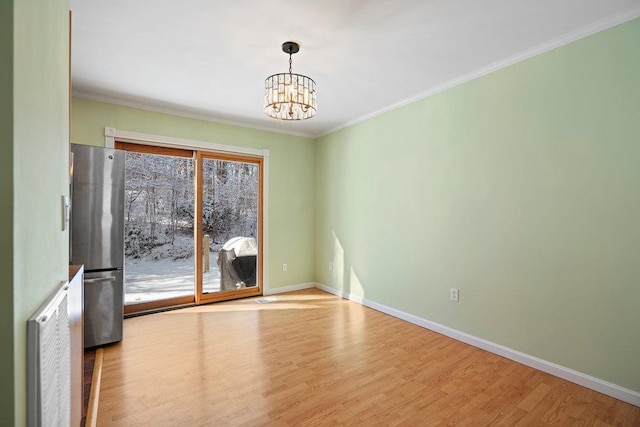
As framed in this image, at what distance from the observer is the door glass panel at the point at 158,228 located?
3.93 m

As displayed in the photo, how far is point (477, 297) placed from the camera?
302 centimetres

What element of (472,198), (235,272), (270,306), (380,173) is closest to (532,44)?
(472,198)

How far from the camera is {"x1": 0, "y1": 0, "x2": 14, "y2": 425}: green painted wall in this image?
0.57 meters

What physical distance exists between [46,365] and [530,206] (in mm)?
3116

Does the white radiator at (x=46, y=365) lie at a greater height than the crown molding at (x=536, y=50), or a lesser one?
lesser

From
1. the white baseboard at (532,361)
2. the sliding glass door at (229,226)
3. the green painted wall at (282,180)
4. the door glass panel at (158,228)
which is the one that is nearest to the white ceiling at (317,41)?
the green painted wall at (282,180)

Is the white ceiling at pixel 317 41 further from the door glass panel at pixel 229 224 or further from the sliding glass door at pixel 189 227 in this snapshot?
the door glass panel at pixel 229 224

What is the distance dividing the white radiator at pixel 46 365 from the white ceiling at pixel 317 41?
2.03 metres

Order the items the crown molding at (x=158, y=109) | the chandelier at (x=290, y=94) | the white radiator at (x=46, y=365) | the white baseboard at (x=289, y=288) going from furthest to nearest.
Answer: the white baseboard at (x=289, y=288) < the crown molding at (x=158, y=109) < the chandelier at (x=290, y=94) < the white radiator at (x=46, y=365)

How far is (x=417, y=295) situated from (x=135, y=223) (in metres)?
3.56

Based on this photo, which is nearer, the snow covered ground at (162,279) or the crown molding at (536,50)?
the crown molding at (536,50)

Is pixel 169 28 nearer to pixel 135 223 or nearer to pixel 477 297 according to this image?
pixel 135 223

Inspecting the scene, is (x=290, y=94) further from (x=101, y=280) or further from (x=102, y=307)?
(x=102, y=307)

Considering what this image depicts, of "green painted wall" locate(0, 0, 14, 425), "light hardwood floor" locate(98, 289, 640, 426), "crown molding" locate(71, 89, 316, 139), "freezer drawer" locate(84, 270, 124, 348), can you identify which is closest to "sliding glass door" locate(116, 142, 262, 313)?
"crown molding" locate(71, 89, 316, 139)
